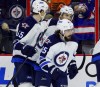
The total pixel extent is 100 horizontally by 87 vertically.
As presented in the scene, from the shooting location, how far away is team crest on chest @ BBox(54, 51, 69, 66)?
19.5ft

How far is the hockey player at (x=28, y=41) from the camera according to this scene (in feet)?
20.3

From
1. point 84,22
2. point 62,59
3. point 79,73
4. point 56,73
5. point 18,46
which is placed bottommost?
point 79,73

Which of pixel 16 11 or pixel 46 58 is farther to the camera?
pixel 16 11

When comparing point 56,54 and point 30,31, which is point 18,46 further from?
point 56,54

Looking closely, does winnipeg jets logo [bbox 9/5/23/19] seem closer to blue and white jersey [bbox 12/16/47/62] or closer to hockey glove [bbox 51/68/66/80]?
blue and white jersey [bbox 12/16/47/62]

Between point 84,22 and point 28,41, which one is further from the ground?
point 84,22

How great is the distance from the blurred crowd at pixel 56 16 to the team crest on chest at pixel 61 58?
1288 mm

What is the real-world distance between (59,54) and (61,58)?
6 centimetres

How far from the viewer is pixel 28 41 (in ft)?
20.4

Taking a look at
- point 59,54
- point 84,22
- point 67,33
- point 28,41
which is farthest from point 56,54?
point 84,22

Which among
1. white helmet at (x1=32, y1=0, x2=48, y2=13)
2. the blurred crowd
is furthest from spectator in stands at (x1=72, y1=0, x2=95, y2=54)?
white helmet at (x1=32, y1=0, x2=48, y2=13)

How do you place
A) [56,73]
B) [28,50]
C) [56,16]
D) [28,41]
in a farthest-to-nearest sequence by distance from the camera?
[56,16], [28,41], [28,50], [56,73]

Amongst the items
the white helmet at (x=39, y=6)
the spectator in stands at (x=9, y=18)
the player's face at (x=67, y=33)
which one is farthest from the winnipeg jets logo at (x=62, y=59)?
the spectator in stands at (x=9, y=18)

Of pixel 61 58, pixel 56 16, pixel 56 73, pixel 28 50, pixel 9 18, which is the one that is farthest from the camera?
pixel 9 18
